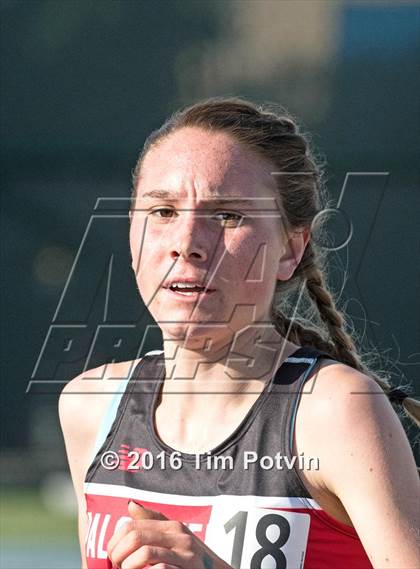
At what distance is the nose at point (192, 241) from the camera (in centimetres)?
137

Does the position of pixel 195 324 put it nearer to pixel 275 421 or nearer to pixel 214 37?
pixel 275 421

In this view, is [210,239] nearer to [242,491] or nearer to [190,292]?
[190,292]

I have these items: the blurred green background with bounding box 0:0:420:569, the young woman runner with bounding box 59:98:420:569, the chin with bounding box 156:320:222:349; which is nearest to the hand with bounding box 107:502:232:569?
the young woman runner with bounding box 59:98:420:569

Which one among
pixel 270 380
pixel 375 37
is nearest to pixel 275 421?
pixel 270 380

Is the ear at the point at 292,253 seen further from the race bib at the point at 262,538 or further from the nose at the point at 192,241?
the race bib at the point at 262,538

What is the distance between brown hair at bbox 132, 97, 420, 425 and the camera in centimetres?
146

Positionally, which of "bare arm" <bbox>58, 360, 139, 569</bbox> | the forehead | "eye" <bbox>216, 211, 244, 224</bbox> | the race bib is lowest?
"bare arm" <bbox>58, 360, 139, 569</bbox>

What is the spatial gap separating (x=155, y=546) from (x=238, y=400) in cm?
36

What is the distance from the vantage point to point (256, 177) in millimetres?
1421

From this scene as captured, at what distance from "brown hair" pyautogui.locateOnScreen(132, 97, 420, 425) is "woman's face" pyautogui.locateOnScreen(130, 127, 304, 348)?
0.09 ft

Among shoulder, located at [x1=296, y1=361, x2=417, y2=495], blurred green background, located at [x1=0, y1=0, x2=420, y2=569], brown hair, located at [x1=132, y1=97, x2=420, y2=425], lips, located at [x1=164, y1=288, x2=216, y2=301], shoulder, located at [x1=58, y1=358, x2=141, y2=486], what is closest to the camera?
shoulder, located at [x1=296, y1=361, x2=417, y2=495]

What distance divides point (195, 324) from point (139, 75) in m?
3.47

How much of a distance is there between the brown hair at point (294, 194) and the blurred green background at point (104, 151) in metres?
2.46

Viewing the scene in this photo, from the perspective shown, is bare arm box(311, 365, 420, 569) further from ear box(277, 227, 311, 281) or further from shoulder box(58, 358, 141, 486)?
shoulder box(58, 358, 141, 486)
